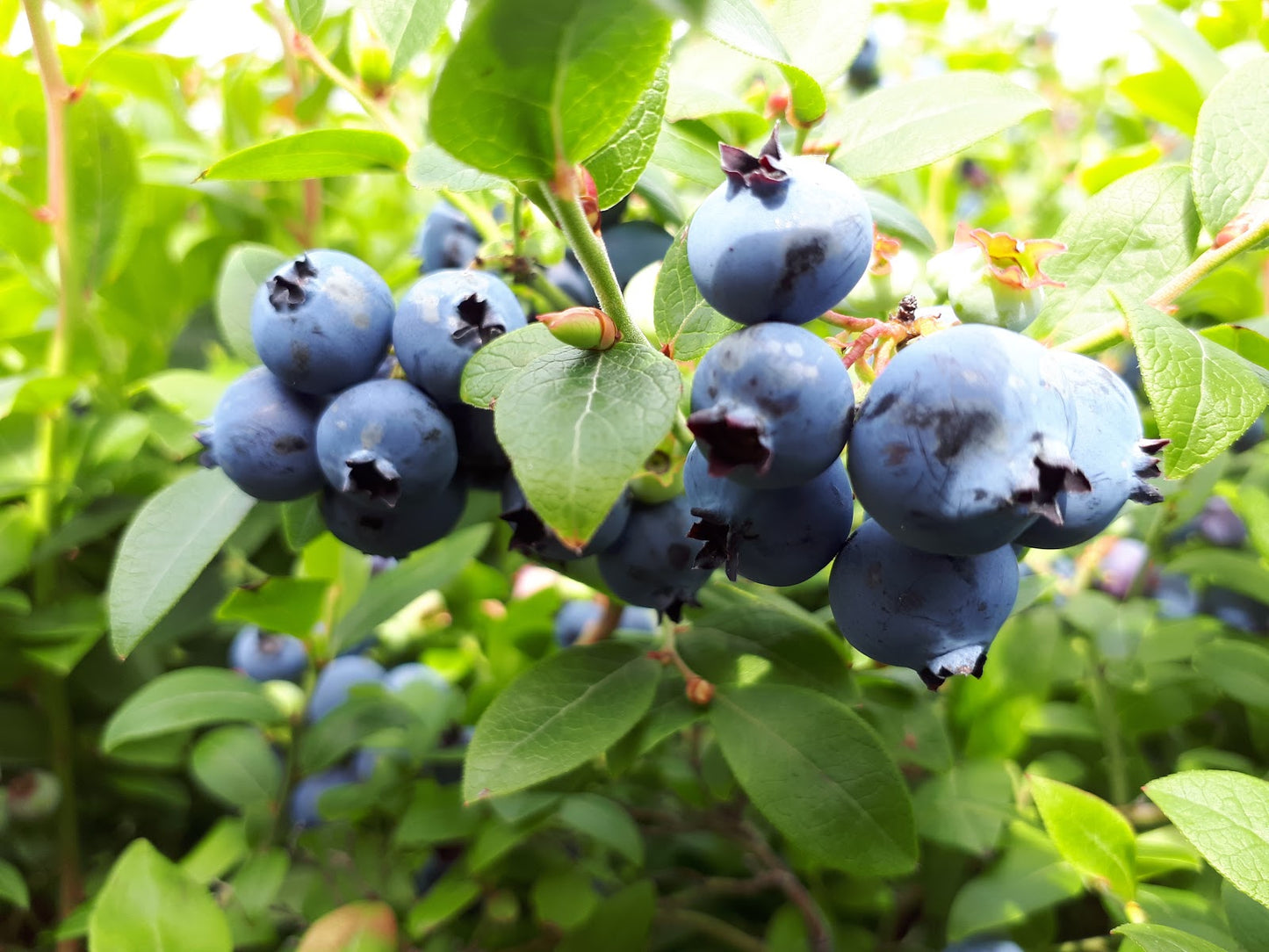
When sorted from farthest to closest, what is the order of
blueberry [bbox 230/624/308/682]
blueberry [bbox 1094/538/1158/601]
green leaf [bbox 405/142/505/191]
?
blueberry [bbox 1094/538/1158/601] → blueberry [bbox 230/624/308/682] → green leaf [bbox 405/142/505/191]

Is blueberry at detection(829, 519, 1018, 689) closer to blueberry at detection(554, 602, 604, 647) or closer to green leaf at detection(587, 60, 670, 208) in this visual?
green leaf at detection(587, 60, 670, 208)

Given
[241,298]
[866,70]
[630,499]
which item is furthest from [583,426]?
[866,70]

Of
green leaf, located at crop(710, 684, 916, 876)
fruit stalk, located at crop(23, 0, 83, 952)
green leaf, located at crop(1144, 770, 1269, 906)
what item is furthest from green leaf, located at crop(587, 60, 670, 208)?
fruit stalk, located at crop(23, 0, 83, 952)

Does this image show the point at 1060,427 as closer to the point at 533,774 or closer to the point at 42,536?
the point at 533,774

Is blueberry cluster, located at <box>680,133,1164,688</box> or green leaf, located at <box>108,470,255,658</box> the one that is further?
green leaf, located at <box>108,470,255,658</box>

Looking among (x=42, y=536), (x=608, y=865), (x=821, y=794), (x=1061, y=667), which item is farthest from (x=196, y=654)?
(x=1061, y=667)

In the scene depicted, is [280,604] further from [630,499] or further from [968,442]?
[968,442]

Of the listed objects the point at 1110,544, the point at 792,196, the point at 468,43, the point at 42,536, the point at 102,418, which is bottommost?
the point at 1110,544
